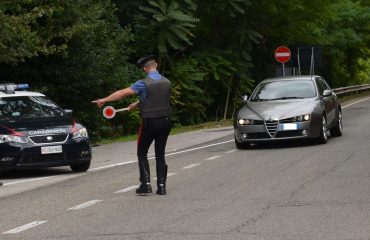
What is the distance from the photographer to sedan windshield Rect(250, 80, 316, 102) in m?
19.3

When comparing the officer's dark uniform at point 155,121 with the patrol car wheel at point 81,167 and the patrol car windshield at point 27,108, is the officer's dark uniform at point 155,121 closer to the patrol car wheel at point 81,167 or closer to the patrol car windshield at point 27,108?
the patrol car wheel at point 81,167

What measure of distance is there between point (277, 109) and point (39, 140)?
557 cm

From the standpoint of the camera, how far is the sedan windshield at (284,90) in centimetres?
1930

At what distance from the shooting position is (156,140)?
11281 millimetres

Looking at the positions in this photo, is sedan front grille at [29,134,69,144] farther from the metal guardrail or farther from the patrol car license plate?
the metal guardrail

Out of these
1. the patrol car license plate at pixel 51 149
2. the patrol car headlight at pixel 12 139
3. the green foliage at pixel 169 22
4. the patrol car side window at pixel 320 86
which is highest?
the green foliage at pixel 169 22

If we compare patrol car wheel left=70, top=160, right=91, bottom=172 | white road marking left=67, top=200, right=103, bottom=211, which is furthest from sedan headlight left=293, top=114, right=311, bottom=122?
white road marking left=67, top=200, right=103, bottom=211

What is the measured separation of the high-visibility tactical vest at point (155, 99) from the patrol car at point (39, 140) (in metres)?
4.24

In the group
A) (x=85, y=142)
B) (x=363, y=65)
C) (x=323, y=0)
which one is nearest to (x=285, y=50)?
(x=323, y=0)

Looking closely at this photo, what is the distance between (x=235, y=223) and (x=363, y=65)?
60.4 m

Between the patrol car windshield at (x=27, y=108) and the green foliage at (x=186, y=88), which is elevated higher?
the patrol car windshield at (x=27, y=108)

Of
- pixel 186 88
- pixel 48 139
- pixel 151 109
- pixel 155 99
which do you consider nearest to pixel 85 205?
pixel 151 109

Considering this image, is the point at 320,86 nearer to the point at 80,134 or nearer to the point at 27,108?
the point at 80,134

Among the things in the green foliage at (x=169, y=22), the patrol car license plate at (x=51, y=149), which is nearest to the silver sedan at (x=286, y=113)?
the patrol car license plate at (x=51, y=149)
